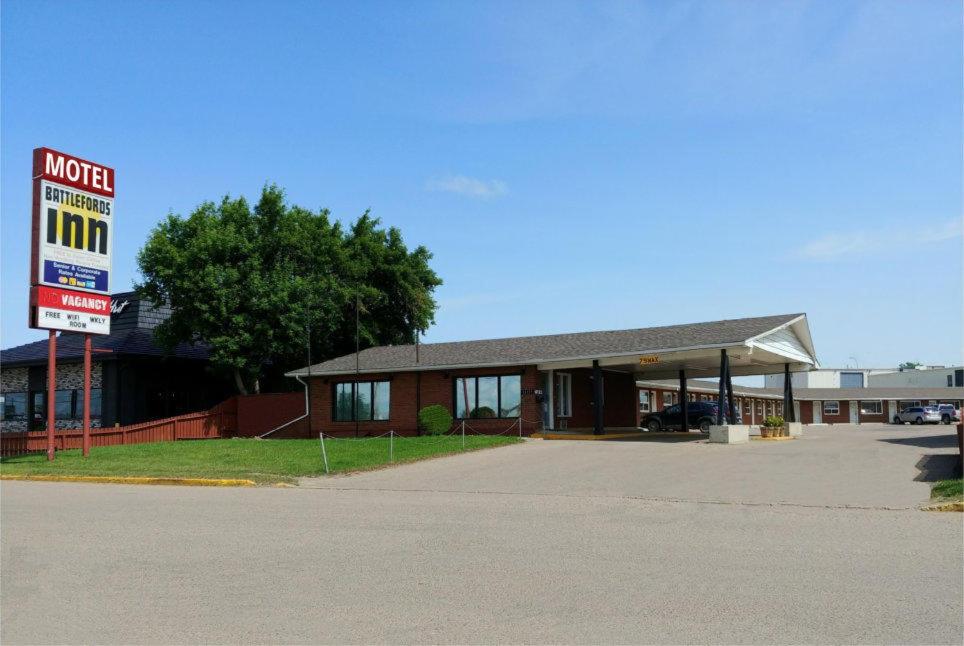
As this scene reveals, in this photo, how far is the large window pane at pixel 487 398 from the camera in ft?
105

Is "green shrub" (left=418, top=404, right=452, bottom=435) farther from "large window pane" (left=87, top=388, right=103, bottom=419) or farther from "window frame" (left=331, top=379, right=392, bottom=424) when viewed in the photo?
"large window pane" (left=87, top=388, right=103, bottom=419)

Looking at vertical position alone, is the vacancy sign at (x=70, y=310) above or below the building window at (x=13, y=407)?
above

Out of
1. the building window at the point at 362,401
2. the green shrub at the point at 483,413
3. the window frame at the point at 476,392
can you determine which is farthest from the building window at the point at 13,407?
the green shrub at the point at 483,413

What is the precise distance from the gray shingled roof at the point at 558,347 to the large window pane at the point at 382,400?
31.3 inches

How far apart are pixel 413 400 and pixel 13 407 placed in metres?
21.2

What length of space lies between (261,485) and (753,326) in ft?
59.2

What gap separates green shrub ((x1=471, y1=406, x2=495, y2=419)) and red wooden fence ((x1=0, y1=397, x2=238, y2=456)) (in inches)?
487

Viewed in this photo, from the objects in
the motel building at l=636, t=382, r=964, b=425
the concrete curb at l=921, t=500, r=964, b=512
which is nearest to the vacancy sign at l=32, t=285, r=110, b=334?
the concrete curb at l=921, t=500, r=964, b=512

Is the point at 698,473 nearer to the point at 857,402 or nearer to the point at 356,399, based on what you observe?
the point at 356,399

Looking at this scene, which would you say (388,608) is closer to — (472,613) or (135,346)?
(472,613)

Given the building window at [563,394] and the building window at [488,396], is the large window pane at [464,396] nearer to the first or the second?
the building window at [488,396]

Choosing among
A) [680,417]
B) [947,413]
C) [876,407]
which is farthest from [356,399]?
[876,407]

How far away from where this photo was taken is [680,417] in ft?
121

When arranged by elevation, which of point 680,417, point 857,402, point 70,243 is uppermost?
point 70,243
